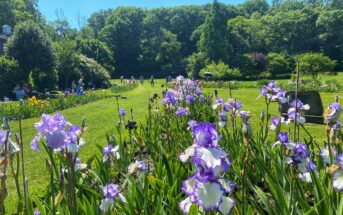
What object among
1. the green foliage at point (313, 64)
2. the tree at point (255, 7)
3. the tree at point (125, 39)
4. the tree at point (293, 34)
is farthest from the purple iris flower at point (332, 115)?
the tree at point (255, 7)

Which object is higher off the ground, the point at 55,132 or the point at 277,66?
the point at 55,132

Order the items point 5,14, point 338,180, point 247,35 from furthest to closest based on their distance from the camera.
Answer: point 247,35 → point 5,14 → point 338,180

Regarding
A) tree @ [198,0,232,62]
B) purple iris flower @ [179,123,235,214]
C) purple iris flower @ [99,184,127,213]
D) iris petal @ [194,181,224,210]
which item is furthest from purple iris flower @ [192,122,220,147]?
tree @ [198,0,232,62]

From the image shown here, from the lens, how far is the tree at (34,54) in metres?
27.2

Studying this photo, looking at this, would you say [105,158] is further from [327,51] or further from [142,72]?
[142,72]

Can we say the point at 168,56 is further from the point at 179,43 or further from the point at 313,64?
the point at 313,64

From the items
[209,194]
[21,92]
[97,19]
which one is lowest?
[21,92]

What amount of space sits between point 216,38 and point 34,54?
3396 cm

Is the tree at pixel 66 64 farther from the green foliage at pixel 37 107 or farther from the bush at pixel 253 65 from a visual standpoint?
the bush at pixel 253 65

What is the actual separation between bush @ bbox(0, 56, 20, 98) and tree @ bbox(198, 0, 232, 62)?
110 feet

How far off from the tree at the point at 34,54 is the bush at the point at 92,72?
654 centimetres

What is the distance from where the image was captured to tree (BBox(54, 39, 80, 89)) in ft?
104

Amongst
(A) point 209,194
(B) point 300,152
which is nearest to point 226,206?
(A) point 209,194

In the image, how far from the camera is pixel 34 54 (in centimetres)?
2736
